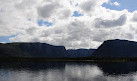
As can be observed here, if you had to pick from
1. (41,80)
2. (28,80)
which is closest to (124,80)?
(41,80)

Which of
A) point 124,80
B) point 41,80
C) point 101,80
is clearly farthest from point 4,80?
point 124,80

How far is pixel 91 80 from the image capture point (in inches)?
2916

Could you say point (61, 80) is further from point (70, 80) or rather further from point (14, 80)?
point (14, 80)

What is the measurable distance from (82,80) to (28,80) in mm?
21374

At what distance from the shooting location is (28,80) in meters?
72.4

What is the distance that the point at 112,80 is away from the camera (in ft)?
244

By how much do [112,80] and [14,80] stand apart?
3922cm

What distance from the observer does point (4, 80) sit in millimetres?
72688

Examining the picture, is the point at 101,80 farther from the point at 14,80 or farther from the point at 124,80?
the point at 14,80

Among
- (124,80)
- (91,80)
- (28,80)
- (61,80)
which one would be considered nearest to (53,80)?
(61,80)

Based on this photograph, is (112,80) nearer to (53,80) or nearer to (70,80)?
(70,80)

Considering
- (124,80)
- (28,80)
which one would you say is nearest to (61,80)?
(28,80)

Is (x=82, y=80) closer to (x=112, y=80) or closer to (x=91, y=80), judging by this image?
(x=91, y=80)

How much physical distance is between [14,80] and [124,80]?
44.4m
